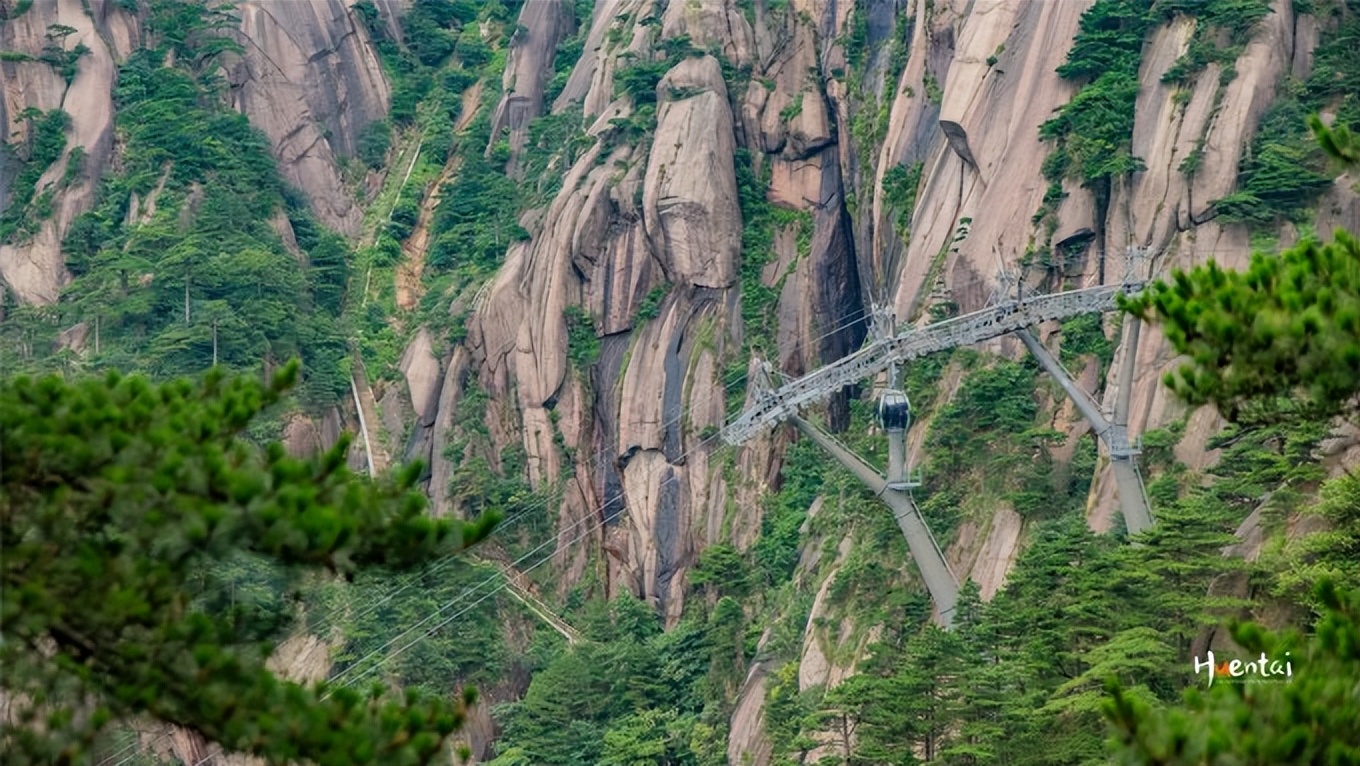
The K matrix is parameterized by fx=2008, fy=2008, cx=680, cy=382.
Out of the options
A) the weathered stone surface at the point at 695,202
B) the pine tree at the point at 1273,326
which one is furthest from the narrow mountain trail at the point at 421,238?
the pine tree at the point at 1273,326

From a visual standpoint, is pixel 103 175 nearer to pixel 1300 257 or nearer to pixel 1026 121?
pixel 1026 121

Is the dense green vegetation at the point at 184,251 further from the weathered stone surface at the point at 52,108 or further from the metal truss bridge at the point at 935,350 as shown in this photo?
the metal truss bridge at the point at 935,350

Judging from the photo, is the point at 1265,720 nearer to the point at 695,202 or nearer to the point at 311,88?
the point at 695,202

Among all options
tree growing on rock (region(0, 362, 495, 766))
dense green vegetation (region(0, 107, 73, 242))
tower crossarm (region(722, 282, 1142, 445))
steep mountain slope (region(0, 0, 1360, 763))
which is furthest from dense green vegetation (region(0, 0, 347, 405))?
tree growing on rock (region(0, 362, 495, 766))

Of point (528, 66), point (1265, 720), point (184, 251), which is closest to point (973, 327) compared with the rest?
point (1265, 720)

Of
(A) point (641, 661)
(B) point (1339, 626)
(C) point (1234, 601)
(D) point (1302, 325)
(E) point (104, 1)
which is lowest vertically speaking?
(A) point (641, 661)

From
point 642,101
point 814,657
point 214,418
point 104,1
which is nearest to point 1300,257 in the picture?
point 214,418
